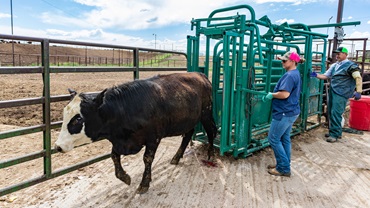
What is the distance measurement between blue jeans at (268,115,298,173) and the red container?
358 cm

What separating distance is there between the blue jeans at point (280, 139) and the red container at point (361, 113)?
358 centimetres

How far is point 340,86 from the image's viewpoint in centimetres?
559

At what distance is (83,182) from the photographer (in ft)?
11.7

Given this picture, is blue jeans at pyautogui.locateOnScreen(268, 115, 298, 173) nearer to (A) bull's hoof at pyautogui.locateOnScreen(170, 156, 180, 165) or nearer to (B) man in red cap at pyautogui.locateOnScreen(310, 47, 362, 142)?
(A) bull's hoof at pyautogui.locateOnScreen(170, 156, 180, 165)

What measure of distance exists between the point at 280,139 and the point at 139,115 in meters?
2.08

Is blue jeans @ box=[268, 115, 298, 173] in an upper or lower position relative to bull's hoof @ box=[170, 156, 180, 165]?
upper

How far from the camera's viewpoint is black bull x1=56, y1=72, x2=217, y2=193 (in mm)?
3066

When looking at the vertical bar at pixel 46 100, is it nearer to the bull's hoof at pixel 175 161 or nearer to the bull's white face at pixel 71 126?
the bull's white face at pixel 71 126

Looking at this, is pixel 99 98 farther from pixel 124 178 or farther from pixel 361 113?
pixel 361 113

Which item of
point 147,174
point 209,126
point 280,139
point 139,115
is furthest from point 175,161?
point 280,139

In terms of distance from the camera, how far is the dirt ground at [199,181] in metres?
3.18

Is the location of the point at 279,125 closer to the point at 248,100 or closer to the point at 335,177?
the point at 248,100

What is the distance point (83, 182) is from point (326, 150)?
166 inches

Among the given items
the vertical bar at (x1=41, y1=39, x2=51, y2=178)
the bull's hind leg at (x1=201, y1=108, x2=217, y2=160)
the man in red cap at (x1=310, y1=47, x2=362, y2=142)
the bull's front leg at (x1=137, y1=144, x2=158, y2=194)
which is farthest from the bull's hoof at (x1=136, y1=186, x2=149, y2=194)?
the man in red cap at (x1=310, y1=47, x2=362, y2=142)
